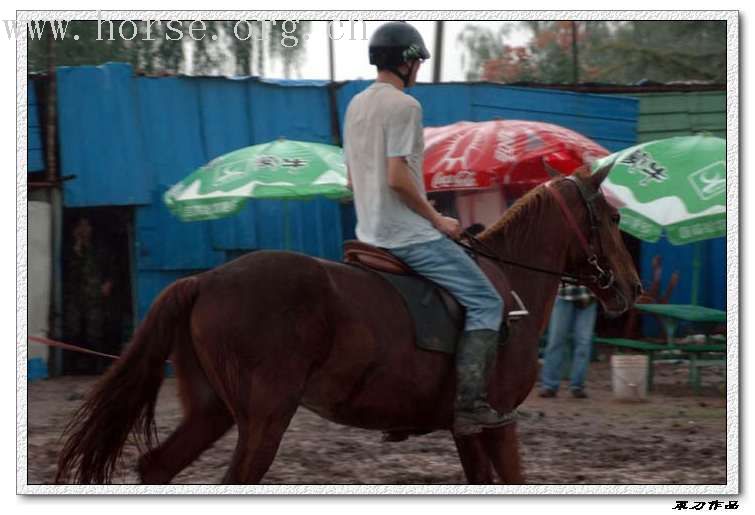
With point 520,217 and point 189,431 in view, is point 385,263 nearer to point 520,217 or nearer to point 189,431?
point 520,217

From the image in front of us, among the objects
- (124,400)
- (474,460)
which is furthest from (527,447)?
(124,400)

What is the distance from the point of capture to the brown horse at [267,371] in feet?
17.6

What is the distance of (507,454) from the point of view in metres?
6.00

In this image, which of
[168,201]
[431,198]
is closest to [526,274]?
[168,201]

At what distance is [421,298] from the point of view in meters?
5.86

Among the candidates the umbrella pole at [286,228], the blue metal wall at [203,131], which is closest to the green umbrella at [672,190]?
the blue metal wall at [203,131]

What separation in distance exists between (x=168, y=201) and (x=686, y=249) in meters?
6.11

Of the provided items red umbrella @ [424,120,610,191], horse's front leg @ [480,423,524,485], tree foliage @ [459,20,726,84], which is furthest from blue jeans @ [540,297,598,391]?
horse's front leg @ [480,423,524,485]

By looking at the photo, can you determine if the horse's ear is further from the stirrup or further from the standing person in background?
the standing person in background

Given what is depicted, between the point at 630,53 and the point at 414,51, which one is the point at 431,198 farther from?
the point at 414,51

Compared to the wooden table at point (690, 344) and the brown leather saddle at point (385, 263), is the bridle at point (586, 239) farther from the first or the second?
the wooden table at point (690, 344)

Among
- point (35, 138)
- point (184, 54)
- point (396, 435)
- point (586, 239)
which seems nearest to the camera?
point (396, 435)

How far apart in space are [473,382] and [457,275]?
21.5 inches

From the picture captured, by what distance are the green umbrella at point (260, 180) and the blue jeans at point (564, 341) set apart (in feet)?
7.84
